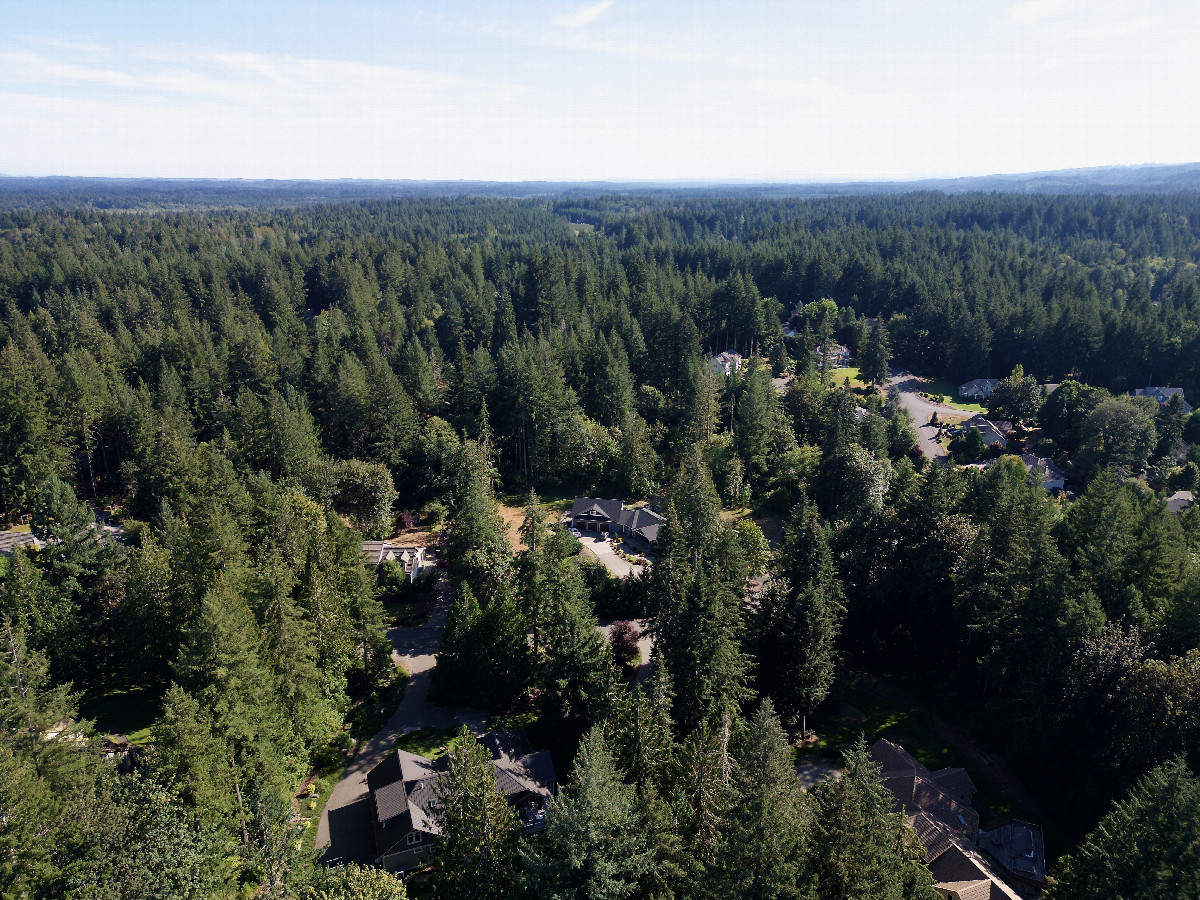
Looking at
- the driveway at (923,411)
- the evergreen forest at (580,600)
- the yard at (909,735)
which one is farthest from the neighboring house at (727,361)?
the yard at (909,735)

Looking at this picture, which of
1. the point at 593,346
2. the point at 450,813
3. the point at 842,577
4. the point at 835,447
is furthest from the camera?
the point at 593,346

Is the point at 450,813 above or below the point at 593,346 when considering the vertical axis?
below

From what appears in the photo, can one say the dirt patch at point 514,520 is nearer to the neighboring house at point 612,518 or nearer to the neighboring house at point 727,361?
the neighboring house at point 612,518

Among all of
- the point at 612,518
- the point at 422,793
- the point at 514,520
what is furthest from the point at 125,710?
the point at 612,518

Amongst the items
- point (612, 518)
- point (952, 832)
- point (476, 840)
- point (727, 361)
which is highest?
point (727, 361)

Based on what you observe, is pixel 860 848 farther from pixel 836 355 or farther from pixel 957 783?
pixel 836 355

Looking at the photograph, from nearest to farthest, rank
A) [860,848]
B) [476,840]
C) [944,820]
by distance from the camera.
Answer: [860,848], [476,840], [944,820]

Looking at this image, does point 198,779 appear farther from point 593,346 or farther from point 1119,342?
point 1119,342

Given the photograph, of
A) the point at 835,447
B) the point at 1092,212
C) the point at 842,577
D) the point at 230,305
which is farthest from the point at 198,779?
the point at 1092,212
